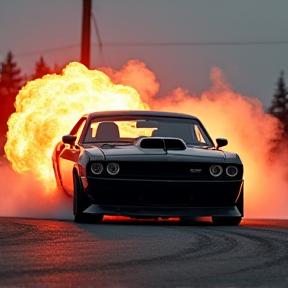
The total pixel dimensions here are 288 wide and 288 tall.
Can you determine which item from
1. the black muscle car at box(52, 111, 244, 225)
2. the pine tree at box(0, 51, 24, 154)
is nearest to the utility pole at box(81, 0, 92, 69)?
the black muscle car at box(52, 111, 244, 225)

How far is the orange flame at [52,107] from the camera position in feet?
60.7

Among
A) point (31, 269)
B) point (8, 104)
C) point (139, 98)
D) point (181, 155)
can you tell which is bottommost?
point (31, 269)

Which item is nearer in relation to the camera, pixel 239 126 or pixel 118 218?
pixel 118 218

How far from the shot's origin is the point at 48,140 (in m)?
18.5

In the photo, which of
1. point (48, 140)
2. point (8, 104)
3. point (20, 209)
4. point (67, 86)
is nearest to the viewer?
point (20, 209)

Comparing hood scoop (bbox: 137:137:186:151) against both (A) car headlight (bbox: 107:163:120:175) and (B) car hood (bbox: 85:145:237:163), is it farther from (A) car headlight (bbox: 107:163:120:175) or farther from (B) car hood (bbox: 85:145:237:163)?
(A) car headlight (bbox: 107:163:120:175)

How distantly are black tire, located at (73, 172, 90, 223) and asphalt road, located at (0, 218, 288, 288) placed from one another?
1.44ft

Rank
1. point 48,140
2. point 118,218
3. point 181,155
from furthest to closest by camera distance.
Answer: point 48,140
point 118,218
point 181,155

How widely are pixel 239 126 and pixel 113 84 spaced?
3.14 meters

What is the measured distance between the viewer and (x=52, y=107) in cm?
1939

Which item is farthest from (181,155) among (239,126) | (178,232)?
(239,126)

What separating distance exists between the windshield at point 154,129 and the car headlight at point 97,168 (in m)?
1.23

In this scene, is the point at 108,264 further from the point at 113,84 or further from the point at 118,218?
the point at 113,84

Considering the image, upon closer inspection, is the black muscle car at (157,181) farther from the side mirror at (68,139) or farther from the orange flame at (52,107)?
the orange flame at (52,107)
